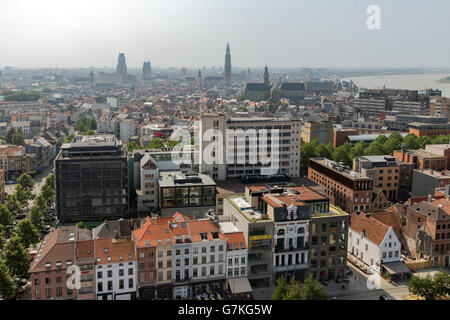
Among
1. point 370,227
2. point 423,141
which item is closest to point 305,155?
point 423,141

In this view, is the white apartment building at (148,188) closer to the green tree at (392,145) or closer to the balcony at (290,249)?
the balcony at (290,249)

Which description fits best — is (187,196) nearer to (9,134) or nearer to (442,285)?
(442,285)

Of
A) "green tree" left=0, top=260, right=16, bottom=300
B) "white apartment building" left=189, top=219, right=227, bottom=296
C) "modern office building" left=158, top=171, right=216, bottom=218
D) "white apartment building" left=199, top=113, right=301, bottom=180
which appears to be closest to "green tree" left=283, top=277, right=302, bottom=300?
"white apartment building" left=189, top=219, right=227, bottom=296

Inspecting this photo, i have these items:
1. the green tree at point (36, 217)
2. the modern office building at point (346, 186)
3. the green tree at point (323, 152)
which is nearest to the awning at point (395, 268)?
the modern office building at point (346, 186)

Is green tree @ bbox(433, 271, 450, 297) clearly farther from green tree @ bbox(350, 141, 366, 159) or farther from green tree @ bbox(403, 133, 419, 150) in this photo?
green tree @ bbox(403, 133, 419, 150)

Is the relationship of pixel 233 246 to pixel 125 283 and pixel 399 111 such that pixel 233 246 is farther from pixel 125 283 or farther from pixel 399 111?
pixel 399 111

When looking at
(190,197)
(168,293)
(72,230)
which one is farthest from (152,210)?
(168,293)
